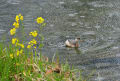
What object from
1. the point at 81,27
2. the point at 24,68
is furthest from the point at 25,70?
the point at 81,27

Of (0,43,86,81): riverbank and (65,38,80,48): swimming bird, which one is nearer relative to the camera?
(0,43,86,81): riverbank

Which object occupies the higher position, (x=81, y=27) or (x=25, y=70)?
(x=25, y=70)

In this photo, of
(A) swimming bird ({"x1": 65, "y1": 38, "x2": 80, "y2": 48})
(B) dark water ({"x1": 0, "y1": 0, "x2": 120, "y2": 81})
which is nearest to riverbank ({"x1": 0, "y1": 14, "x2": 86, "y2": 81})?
(B) dark water ({"x1": 0, "y1": 0, "x2": 120, "y2": 81})

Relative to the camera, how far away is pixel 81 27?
400 inches

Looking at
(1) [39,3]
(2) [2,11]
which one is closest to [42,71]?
(2) [2,11]

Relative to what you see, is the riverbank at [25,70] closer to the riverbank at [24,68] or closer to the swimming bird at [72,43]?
the riverbank at [24,68]

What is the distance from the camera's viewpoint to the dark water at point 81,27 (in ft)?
25.5

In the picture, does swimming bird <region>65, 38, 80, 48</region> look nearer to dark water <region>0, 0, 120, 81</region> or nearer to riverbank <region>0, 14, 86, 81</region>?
dark water <region>0, 0, 120, 81</region>

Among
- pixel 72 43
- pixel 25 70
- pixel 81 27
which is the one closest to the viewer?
pixel 25 70

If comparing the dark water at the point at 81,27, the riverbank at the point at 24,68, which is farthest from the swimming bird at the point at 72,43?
the riverbank at the point at 24,68

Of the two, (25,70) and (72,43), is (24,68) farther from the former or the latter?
(72,43)

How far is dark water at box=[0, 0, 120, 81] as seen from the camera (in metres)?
7.79

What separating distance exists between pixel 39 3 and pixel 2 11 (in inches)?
69.8

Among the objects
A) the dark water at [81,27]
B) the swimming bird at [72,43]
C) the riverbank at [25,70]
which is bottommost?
the dark water at [81,27]
